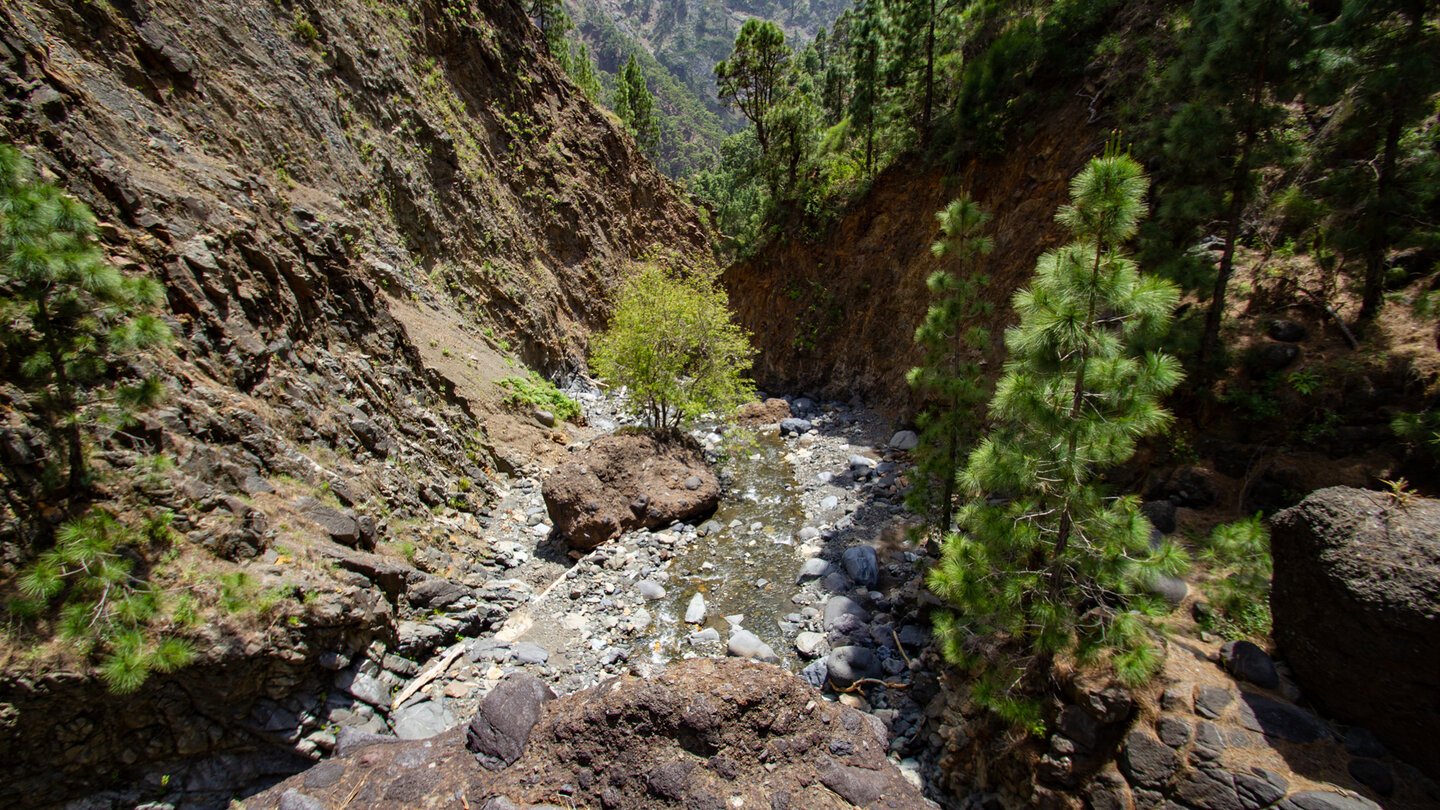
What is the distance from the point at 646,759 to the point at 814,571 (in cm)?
540

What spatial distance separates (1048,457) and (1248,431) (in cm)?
460

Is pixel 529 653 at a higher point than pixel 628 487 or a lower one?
lower

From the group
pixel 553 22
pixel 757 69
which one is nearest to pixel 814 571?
pixel 757 69

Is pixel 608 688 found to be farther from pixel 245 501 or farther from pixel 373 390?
pixel 373 390

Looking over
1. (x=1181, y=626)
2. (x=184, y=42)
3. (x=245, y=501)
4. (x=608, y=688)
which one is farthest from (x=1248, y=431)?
(x=184, y=42)

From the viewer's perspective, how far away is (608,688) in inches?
251

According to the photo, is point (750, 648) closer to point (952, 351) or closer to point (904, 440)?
point (952, 351)

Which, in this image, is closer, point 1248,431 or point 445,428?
point 1248,431

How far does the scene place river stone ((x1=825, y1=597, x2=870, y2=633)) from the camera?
28.9 ft

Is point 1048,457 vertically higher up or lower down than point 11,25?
lower down

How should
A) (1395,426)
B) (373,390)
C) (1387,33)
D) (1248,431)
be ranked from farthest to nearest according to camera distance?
1. (373,390)
2. (1248,431)
3. (1387,33)
4. (1395,426)

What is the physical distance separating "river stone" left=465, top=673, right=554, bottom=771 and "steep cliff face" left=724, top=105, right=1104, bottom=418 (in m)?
12.6

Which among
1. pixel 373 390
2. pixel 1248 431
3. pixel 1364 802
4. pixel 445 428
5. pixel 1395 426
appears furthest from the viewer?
pixel 445 428

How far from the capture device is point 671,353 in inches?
559
